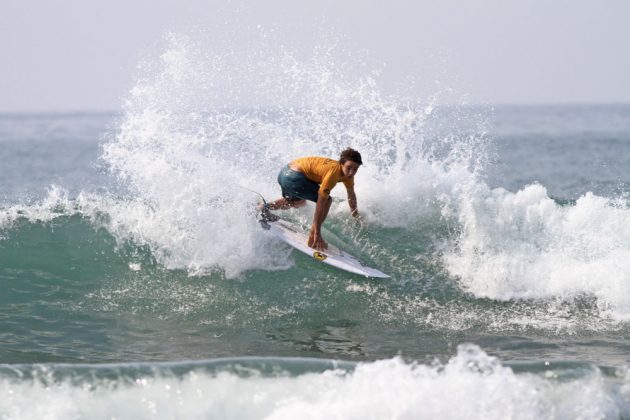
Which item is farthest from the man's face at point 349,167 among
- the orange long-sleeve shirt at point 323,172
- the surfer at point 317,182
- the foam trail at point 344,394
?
the foam trail at point 344,394

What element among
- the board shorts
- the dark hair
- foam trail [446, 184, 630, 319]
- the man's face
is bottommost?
foam trail [446, 184, 630, 319]

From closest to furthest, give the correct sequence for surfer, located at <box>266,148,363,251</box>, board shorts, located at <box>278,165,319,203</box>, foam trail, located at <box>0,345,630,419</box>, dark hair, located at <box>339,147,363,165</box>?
foam trail, located at <box>0,345,630,419</box>, dark hair, located at <box>339,147,363,165</box>, surfer, located at <box>266,148,363,251</box>, board shorts, located at <box>278,165,319,203</box>

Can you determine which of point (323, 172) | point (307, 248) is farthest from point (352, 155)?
point (307, 248)

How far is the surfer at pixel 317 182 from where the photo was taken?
8.72 metres

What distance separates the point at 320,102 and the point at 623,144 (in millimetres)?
19431

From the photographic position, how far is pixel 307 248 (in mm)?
9352

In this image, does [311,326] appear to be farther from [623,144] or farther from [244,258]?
[623,144]

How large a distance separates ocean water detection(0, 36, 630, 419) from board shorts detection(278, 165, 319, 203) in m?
0.61

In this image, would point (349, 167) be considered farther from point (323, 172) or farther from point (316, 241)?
point (316, 241)

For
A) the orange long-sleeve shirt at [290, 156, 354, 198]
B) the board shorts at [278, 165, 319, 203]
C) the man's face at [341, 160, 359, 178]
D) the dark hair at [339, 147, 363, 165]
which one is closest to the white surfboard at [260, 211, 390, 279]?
the board shorts at [278, 165, 319, 203]

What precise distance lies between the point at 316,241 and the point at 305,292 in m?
0.68

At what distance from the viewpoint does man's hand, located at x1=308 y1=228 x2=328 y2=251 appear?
29.9 feet

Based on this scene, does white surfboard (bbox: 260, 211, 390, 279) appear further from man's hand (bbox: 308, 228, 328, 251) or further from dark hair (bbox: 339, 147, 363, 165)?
dark hair (bbox: 339, 147, 363, 165)

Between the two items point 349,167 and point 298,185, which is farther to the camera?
point 298,185
